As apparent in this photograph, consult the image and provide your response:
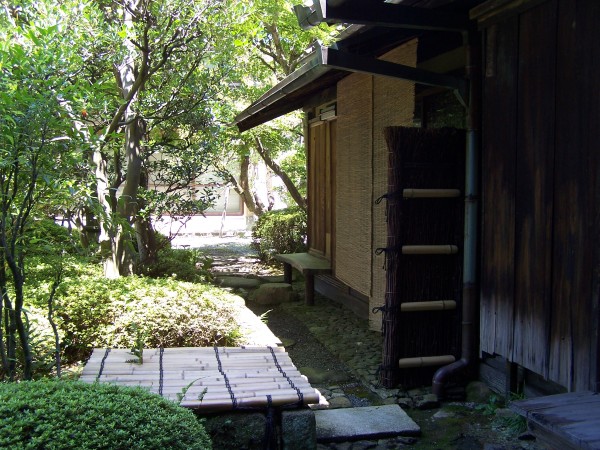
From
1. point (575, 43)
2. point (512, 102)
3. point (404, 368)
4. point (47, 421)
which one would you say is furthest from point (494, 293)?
point (47, 421)

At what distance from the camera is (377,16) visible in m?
4.69

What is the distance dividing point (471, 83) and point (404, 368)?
8.67ft

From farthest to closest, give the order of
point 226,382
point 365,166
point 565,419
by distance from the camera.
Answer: point 365,166, point 226,382, point 565,419

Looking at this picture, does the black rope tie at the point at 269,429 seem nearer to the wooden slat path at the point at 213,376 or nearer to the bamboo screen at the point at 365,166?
the wooden slat path at the point at 213,376

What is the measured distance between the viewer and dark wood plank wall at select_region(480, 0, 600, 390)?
3896mm

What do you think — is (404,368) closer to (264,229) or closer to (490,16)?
(490,16)

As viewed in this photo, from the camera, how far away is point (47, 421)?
2.53 metres

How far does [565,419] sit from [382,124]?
4.18m

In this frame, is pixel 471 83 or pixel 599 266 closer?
pixel 599 266

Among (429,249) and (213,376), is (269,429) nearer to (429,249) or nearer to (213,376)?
(213,376)

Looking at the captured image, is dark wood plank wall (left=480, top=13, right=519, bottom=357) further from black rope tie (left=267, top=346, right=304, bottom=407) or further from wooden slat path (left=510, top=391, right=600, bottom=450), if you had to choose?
black rope tie (left=267, top=346, right=304, bottom=407)

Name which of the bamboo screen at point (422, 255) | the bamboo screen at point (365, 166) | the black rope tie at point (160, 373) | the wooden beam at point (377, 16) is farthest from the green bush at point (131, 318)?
the wooden beam at point (377, 16)

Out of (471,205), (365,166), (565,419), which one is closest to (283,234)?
(365,166)

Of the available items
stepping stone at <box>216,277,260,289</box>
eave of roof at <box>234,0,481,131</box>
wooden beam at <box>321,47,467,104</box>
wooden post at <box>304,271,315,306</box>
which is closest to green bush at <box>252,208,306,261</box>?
stepping stone at <box>216,277,260,289</box>
